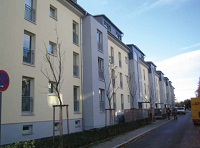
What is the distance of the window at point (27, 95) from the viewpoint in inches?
564

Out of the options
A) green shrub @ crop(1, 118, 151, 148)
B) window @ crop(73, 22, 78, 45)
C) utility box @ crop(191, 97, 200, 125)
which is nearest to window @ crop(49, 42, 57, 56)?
window @ crop(73, 22, 78, 45)

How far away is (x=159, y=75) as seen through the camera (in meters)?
72.5

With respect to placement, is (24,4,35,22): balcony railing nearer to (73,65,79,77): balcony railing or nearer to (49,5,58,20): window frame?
(49,5,58,20): window frame

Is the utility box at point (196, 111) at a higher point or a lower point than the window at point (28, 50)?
lower

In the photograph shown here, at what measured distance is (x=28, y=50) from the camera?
15.1 metres

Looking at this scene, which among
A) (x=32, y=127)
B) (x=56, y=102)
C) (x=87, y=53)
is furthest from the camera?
(x=87, y=53)

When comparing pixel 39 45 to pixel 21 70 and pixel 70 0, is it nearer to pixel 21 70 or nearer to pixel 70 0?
pixel 21 70

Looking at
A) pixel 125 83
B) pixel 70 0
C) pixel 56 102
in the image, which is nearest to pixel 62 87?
pixel 56 102

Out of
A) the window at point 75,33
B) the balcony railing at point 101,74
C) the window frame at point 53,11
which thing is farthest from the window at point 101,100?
the window frame at point 53,11

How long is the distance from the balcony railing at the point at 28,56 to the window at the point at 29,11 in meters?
2.00

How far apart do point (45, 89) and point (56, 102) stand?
157 cm

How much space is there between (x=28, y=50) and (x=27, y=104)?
10.4 feet

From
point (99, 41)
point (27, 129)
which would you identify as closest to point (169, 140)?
point (27, 129)

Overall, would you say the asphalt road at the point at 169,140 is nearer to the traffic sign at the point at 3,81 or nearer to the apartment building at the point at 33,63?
the apartment building at the point at 33,63
